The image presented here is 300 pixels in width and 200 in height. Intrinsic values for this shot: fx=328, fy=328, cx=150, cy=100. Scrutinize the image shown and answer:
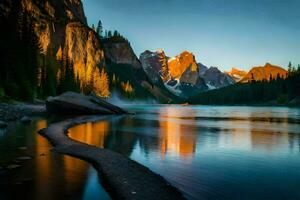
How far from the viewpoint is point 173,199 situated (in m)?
12.3

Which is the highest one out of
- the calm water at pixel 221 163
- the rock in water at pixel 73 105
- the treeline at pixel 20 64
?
the treeline at pixel 20 64

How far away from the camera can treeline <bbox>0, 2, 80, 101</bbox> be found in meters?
63.0

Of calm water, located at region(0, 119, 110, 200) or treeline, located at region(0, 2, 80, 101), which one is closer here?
calm water, located at region(0, 119, 110, 200)

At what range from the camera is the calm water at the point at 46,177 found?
13.0 metres

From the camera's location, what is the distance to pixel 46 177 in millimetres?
15352

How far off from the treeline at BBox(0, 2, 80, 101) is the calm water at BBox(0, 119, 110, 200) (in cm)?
4079

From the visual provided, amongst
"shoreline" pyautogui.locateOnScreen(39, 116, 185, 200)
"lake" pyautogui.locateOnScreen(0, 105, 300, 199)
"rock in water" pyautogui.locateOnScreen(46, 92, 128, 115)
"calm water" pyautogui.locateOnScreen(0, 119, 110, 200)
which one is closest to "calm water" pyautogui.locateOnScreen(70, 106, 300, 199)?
"lake" pyautogui.locateOnScreen(0, 105, 300, 199)

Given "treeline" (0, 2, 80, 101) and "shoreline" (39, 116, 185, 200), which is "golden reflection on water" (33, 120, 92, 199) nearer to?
"shoreline" (39, 116, 185, 200)

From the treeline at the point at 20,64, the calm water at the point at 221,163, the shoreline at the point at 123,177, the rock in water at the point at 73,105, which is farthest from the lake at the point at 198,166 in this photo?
the treeline at the point at 20,64

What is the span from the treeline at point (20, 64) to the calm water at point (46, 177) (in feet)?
134

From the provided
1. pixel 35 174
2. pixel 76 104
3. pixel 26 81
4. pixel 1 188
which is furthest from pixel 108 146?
pixel 26 81

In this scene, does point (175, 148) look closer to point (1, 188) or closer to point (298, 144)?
point (298, 144)

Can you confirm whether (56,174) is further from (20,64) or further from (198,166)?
(20,64)

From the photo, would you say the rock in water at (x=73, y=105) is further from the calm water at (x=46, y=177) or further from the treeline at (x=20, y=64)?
the calm water at (x=46, y=177)
